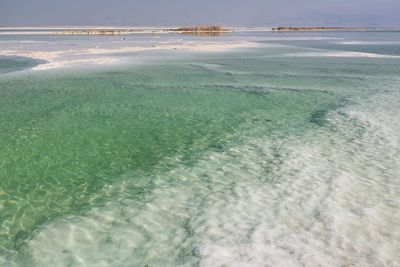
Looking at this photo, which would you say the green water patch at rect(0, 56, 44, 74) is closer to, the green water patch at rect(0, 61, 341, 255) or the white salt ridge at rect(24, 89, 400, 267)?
the green water patch at rect(0, 61, 341, 255)

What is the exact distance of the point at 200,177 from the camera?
30.2 feet

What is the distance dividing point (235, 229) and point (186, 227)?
837 millimetres

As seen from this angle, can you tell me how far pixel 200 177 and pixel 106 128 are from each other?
4969 mm

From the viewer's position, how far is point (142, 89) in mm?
19453

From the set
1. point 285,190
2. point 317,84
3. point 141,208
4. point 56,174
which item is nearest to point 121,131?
point 56,174

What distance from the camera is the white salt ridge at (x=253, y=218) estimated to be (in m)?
6.16

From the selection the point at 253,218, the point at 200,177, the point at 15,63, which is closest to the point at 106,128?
the point at 200,177

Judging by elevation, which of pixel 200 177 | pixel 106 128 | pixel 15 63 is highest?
pixel 15 63

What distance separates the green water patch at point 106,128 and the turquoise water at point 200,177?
5 centimetres

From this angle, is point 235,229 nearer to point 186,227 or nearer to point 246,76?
point 186,227

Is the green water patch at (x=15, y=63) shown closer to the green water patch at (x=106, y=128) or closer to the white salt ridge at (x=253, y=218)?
the green water patch at (x=106, y=128)

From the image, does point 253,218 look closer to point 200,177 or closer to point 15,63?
point 200,177

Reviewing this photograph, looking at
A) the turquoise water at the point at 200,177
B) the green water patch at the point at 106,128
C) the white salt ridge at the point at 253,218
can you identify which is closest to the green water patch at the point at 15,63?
the green water patch at the point at 106,128

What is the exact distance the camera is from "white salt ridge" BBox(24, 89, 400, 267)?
616cm
